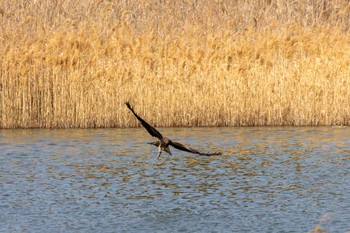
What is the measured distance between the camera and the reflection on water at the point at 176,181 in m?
7.52

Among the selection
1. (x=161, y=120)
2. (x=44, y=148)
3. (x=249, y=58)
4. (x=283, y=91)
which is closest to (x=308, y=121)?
(x=283, y=91)

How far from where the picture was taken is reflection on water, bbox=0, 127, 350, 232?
7.52 meters

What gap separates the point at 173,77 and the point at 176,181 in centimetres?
481

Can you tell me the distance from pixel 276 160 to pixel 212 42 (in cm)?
409

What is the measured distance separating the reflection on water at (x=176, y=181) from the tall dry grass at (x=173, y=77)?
0.40 metres

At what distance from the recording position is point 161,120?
14070 mm

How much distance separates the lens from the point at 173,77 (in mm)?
14289

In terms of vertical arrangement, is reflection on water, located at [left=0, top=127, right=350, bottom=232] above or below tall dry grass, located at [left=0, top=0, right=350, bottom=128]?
below

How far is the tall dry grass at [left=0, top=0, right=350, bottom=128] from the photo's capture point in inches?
555

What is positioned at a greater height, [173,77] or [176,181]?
[173,77]

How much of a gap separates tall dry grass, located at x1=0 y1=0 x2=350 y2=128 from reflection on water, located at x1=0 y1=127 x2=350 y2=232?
396 millimetres

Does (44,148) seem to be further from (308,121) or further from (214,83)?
(308,121)

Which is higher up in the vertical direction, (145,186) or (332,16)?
(332,16)

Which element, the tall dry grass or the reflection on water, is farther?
the tall dry grass
